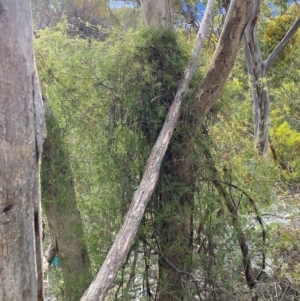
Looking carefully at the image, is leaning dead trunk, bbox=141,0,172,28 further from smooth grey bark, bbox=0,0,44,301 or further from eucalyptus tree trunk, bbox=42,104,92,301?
smooth grey bark, bbox=0,0,44,301

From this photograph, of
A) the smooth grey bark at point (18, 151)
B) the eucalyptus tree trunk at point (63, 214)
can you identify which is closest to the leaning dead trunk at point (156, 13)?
the eucalyptus tree trunk at point (63, 214)

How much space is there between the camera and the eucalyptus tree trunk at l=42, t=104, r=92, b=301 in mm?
2115

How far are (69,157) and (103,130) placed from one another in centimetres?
24

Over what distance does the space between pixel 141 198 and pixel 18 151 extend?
27.3 inches

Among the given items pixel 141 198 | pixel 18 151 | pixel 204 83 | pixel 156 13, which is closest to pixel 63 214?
pixel 141 198

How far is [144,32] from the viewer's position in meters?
2.13

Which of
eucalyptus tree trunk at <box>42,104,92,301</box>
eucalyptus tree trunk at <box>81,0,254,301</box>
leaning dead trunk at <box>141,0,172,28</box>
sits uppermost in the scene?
leaning dead trunk at <box>141,0,172,28</box>

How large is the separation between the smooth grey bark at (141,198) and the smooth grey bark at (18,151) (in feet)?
0.79

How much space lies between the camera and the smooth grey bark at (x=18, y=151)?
1.05 meters

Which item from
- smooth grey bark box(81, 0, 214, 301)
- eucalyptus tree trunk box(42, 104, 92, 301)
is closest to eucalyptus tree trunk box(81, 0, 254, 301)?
smooth grey bark box(81, 0, 214, 301)

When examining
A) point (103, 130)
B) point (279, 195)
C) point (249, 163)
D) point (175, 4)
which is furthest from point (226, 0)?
point (103, 130)

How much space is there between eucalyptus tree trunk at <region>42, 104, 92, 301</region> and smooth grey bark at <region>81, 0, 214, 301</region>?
1.77 ft

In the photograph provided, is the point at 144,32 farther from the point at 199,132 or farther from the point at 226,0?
the point at 226,0

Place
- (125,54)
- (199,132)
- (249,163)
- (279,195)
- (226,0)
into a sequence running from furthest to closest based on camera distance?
(226,0) → (279,195) → (249,163) → (199,132) → (125,54)
